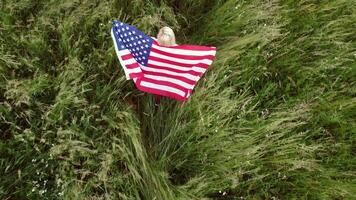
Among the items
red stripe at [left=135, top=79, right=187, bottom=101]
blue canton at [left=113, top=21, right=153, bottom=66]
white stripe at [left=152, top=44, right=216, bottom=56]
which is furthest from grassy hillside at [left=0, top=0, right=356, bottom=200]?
blue canton at [left=113, top=21, right=153, bottom=66]

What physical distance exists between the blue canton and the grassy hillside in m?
0.40

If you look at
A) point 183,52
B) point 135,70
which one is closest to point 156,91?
point 135,70

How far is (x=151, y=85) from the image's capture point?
95.8 inches

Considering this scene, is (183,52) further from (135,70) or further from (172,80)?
(135,70)

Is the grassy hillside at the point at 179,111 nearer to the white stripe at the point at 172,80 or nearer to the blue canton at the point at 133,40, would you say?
the white stripe at the point at 172,80

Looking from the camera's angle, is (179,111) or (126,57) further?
(179,111)

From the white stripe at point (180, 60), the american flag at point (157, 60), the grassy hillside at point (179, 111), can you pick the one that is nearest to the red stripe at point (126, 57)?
the american flag at point (157, 60)

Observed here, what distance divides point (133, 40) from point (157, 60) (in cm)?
17

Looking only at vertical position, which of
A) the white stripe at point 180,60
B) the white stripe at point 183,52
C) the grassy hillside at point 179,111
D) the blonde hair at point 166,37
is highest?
the blonde hair at point 166,37

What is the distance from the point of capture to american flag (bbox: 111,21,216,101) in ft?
7.58

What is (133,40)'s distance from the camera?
2312mm

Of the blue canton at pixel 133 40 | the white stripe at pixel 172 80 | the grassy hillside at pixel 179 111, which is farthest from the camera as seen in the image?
the grassy hillside at pixel 179 111

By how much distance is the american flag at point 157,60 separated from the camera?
2311mm

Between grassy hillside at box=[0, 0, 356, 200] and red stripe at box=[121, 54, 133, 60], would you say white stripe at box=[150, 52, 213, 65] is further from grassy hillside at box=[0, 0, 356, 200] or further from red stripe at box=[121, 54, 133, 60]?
grassy hillside at box=[0, 0, 356, 200]
